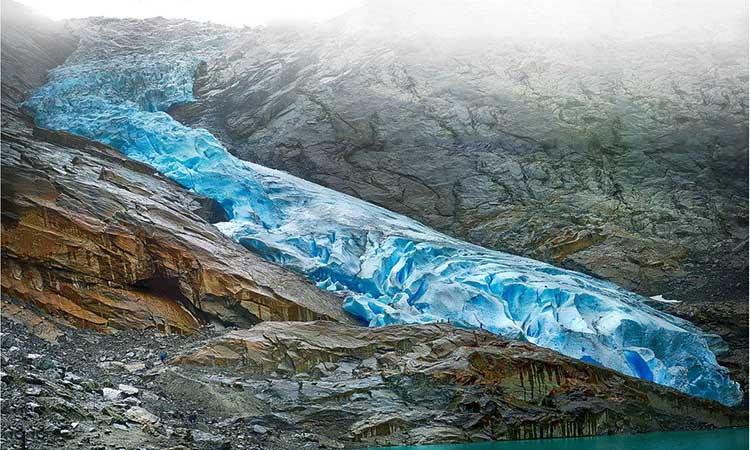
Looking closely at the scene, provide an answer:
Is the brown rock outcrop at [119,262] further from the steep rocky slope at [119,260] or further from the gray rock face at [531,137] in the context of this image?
the gray rock face at [531,137]

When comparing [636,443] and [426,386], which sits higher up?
[426,386]

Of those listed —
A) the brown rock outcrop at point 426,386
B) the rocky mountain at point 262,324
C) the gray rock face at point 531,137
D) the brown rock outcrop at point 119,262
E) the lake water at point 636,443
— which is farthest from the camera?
the gray rock face at point 531,137

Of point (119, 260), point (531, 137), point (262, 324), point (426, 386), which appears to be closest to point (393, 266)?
point (262, 324)

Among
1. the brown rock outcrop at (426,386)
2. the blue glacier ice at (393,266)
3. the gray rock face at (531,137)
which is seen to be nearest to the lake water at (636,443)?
the brown rock outcrop at (426,386)

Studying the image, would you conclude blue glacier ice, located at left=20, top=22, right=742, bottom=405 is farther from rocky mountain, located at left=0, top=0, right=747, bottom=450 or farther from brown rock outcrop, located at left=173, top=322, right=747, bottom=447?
brown rock outcrop, located at left=173, top=322, right=747, bottom=447

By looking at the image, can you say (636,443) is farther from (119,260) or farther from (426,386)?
(119,260)
